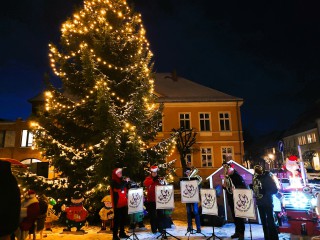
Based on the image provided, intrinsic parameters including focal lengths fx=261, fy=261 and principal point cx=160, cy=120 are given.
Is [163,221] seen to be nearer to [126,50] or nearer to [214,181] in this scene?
[214,181]

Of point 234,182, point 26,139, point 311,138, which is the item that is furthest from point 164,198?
point 311,138

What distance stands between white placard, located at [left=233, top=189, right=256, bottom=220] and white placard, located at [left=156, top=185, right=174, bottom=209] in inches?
75.6

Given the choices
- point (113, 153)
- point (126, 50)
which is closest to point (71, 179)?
point (113, 153)

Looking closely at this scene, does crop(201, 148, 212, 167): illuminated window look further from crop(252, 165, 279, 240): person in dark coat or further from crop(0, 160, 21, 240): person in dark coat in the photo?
crop(0, 160, 21, 240): person in dark coat

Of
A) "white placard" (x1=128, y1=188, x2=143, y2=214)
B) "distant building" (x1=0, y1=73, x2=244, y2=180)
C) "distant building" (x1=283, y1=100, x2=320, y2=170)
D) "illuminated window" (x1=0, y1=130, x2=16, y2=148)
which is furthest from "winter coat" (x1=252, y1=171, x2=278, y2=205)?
"distant building" (x1=283, y1=100, x2=320, y2=170)

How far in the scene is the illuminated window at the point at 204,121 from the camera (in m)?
28.5

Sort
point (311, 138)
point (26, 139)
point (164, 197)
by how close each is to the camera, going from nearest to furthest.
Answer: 1. point (164, 197)
2. point (26, 139)
3. point (311, 138)

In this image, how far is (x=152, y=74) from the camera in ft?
A: 38.7

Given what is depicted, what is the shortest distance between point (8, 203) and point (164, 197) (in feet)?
16.8

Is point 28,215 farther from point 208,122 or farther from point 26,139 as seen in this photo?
point 208,122

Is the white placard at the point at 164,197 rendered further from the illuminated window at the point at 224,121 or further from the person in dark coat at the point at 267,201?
the illuminated window at the point at 224,121

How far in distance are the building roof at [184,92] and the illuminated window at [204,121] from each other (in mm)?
1660

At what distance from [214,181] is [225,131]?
19280 millimetres

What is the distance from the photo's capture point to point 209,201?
23.1ft
